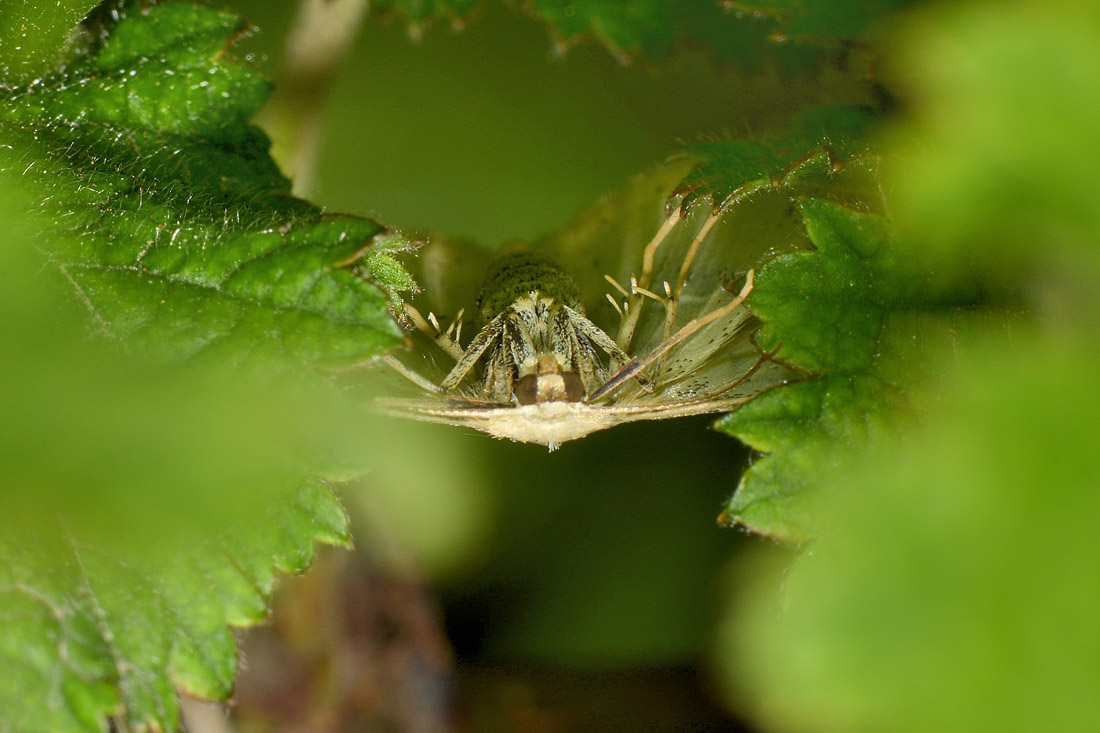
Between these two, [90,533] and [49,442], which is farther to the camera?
[90,533]

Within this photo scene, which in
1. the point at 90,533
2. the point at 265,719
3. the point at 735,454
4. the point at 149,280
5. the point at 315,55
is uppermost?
the point at 315,55

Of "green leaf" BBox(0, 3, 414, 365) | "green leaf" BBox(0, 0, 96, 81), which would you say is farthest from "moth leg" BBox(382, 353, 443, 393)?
"green leaf" BBox(0, 0, 96, 81)

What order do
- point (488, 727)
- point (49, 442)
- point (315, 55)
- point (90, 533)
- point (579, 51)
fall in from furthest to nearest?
point (579, 51), point (488, 727), point (315, 55), point (90, 533), point (49, 442)

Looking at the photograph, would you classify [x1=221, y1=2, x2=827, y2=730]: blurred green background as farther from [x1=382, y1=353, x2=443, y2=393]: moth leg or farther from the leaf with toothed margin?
[x1=382, y1=353, x2=443, y2=393]: moth leg

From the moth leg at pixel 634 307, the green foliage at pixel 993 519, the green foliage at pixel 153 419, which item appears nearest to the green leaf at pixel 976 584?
the green foliage at pixel 993 519

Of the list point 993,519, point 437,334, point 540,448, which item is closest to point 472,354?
point 437,334

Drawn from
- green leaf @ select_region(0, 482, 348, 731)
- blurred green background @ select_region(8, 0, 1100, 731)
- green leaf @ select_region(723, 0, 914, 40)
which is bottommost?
green leaf @ select_region(0, 482, 348, 731)

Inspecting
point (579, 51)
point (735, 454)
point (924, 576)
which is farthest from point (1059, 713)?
point (579, 51)

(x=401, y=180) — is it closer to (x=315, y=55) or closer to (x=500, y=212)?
(x=500, y=212)
